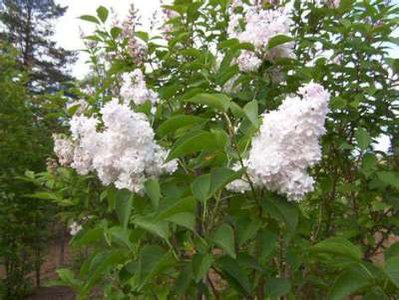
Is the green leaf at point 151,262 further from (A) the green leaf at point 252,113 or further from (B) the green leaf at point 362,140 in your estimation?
(B) the green leaf at point 362,140

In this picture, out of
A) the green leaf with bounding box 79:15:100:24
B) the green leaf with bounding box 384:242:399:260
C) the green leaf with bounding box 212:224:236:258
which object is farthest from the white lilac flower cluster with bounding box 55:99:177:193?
the green leaf with bounding box 79:15:100:24

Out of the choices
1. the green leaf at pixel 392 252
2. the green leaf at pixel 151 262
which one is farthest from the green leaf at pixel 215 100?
the green leaf at pixel 392 252

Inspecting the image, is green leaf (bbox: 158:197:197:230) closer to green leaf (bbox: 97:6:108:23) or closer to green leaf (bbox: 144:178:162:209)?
green leaf (bbox: 144:178:162:209)

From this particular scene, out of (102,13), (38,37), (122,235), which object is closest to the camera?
(122,235)

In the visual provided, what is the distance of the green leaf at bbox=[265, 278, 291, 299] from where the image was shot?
5.00 ft

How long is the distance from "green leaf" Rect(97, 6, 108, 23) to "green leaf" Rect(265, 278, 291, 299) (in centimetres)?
161

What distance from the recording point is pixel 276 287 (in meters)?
1.54

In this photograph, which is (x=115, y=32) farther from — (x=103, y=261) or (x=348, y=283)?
(x=348, y=283)

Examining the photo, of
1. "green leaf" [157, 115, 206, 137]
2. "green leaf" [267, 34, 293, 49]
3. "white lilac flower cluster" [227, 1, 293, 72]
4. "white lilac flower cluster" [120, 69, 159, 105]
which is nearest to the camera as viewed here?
"green leaf" [157, 115, 206, 137]

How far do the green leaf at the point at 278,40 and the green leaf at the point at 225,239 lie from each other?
2.73ft

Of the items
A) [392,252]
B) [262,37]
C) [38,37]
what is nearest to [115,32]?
[262,37]

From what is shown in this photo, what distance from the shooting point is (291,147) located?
1295 mm

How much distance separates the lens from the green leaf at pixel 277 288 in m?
1.52

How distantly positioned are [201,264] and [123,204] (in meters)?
0.31
